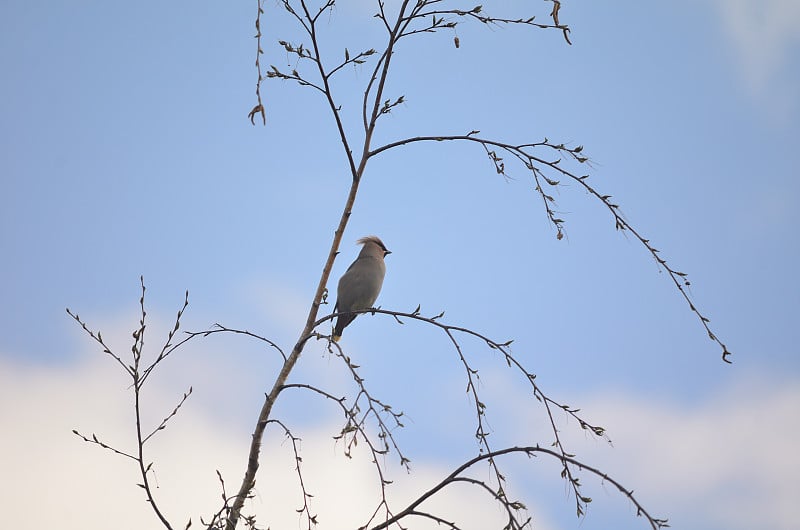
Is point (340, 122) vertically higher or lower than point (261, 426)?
higher

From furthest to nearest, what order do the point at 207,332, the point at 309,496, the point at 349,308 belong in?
the point at 349,308, the point at 207,332, the point at 309,496

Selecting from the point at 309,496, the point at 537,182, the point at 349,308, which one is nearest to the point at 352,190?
the point at 537,182

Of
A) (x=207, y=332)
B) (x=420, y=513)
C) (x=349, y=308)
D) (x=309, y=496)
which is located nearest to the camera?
(x=420, y=513)

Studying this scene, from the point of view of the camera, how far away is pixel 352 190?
378cm

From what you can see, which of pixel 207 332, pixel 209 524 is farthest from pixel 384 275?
pixel 209 524

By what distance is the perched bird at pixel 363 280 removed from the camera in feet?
23.0

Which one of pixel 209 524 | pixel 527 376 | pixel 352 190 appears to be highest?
pixel 352 190

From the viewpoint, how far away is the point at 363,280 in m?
7.00

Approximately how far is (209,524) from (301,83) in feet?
6.20

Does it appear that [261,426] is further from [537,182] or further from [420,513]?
[537,182]

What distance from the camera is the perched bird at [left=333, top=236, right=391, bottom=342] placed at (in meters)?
7.01

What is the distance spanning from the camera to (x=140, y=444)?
377cm

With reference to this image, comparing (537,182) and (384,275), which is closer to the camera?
(537,182)

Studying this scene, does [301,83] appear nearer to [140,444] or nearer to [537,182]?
[537,182]
